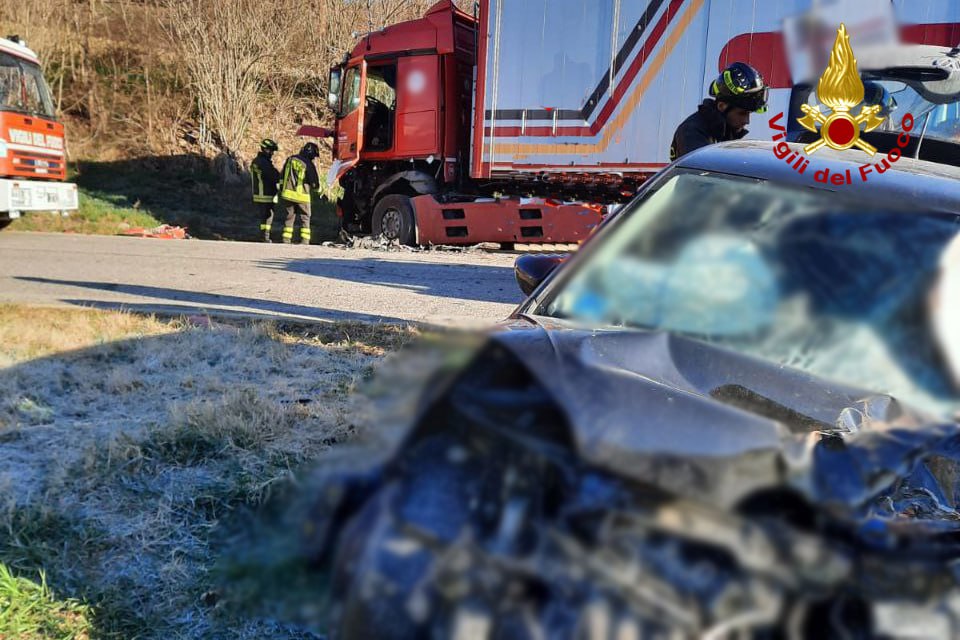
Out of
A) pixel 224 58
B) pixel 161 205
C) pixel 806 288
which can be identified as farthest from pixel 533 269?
pixel 224 58

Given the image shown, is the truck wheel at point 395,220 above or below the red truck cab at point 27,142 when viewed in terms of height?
below

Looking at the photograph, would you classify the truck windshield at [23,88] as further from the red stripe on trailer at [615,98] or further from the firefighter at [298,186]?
the red stripe on trailer at [615,98]

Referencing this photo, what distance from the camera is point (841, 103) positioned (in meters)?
2.15

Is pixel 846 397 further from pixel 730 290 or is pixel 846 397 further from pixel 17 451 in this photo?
pixel 17 451

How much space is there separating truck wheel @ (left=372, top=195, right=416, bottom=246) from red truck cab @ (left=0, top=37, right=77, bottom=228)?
490cm

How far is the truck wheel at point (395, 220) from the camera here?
39.5ft

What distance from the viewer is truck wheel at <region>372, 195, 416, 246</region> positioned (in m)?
12.0

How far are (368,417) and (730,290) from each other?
Answer: 1.60ft

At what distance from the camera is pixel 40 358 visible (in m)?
3.82

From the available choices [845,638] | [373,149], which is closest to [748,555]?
[845,638]

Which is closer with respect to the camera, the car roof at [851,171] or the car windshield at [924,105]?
the car roof at [851,171]

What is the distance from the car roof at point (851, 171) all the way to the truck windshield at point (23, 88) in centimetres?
1140

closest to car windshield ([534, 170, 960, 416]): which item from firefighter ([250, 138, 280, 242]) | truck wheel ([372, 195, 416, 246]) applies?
truck wheel ([372, 195, 416, 246])

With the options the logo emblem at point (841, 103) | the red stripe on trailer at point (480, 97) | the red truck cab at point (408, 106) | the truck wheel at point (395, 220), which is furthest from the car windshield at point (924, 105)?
the red truck cab at point (408, 106)
